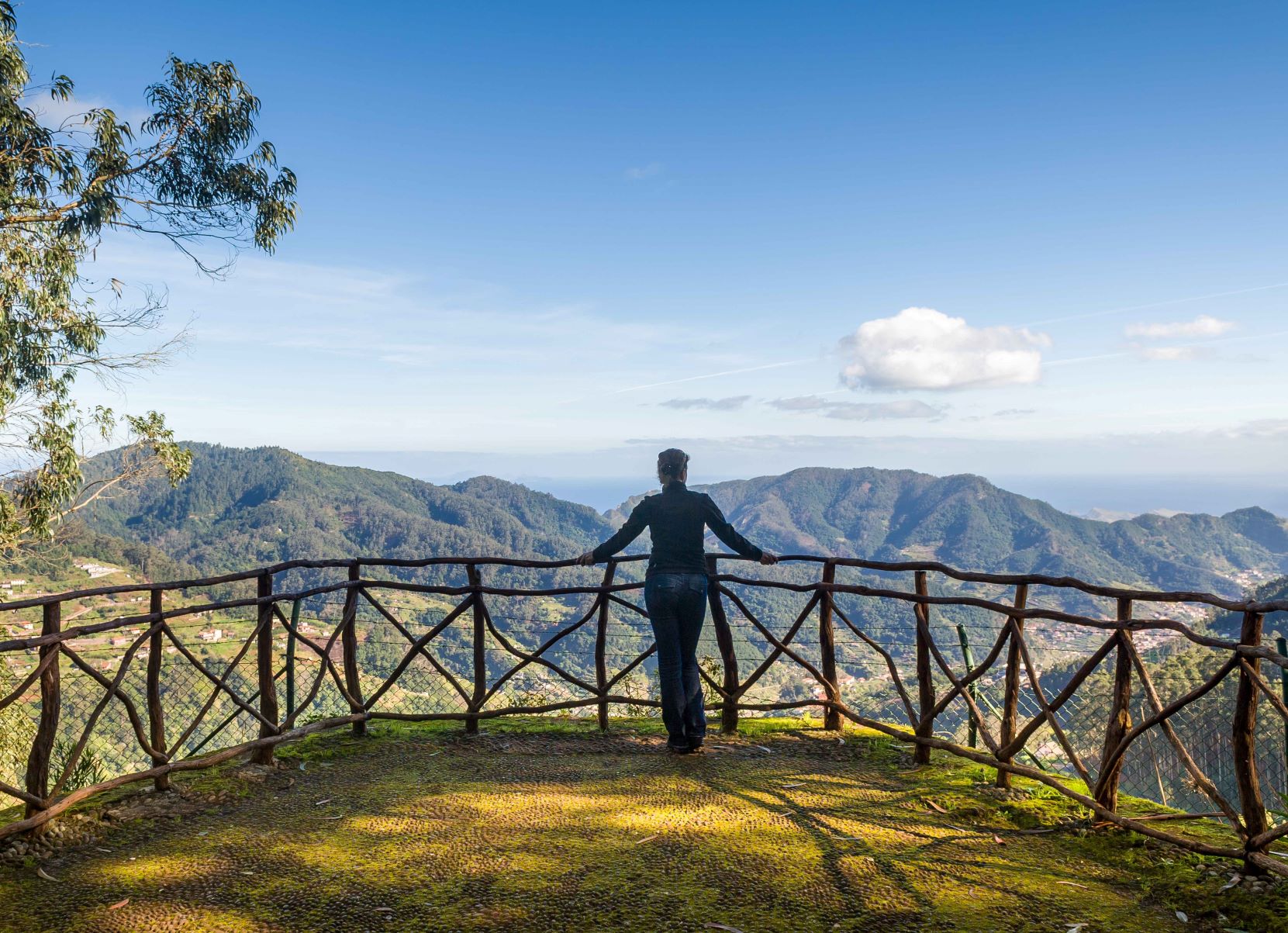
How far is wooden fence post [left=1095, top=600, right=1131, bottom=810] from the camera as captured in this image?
4.37 m

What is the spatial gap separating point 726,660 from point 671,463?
177 cm

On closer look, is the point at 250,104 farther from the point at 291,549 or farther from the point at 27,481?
the point at 291,549

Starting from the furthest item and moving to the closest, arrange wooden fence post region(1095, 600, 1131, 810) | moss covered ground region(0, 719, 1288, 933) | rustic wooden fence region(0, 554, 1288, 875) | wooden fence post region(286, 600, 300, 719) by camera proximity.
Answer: wooden fence post region(286, 600, 300, 719)
wooden fence post region(1095, 600, 1131, 810)
rustic wooden fence region(0, 554, 1288, 875)
moss covered ground region(0, 719, 1288, 933)

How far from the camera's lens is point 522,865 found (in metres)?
4.07

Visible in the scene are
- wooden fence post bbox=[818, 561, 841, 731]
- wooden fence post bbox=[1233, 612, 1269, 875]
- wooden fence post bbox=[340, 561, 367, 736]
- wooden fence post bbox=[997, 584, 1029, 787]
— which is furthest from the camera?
wooden fence post bbox=[340, 561, 367, 736]

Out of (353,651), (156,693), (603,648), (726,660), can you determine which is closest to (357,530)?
(353,651)

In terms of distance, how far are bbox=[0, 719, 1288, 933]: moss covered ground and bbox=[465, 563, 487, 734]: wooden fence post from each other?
0.79 m

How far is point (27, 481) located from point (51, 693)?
11353 millimetres

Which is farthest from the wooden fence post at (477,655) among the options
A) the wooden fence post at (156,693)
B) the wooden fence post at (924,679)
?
the wooden fence post at (924,679)

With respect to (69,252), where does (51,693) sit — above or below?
below

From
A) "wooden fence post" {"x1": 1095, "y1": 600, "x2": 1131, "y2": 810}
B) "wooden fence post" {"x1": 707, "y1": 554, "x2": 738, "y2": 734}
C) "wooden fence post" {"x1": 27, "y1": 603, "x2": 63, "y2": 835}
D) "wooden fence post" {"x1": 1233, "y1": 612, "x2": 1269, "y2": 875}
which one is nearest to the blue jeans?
"wooden fence post" {"x1": 707, "y1": 554, "x2": 738, "y2": 734}

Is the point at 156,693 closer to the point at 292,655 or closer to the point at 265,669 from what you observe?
the point at 265,669

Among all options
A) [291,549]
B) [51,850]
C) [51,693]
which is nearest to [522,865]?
[51,850]

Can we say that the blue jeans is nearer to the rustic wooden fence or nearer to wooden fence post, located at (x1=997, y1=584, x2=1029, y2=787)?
the rustic wooden fence
